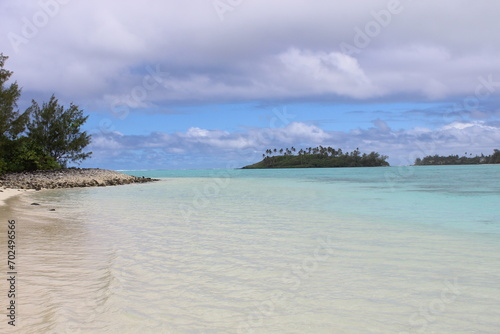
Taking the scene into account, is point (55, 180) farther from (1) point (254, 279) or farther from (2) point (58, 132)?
(1) point (254, 279)

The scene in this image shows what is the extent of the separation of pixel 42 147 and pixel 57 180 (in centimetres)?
1329

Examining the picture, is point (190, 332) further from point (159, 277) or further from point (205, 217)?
point (205, 217)

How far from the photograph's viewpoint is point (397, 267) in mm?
7273

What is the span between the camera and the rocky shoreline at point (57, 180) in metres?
36.4

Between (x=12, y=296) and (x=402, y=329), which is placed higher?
(x=12, y=296)

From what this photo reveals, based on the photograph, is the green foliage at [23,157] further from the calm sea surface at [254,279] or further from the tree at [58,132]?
→ the calm sea surface at [254,279]

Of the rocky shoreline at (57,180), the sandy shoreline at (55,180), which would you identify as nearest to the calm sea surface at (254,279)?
the sandy shoreline at (55,180)

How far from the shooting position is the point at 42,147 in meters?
51.4

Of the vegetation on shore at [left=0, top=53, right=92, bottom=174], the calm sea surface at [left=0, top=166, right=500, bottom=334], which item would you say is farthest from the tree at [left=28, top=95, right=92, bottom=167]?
the calm sea surface at [left=0, top=166, right=500, bottom=334]

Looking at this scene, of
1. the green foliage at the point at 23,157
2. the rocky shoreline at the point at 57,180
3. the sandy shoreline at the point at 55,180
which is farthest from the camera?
the green foliage at the point at 23,157

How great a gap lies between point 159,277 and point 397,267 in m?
4.39

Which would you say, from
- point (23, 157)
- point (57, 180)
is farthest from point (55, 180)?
point (23, 157)

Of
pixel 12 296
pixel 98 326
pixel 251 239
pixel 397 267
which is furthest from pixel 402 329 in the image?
pixel 251 239

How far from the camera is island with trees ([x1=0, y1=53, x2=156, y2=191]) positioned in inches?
1577
